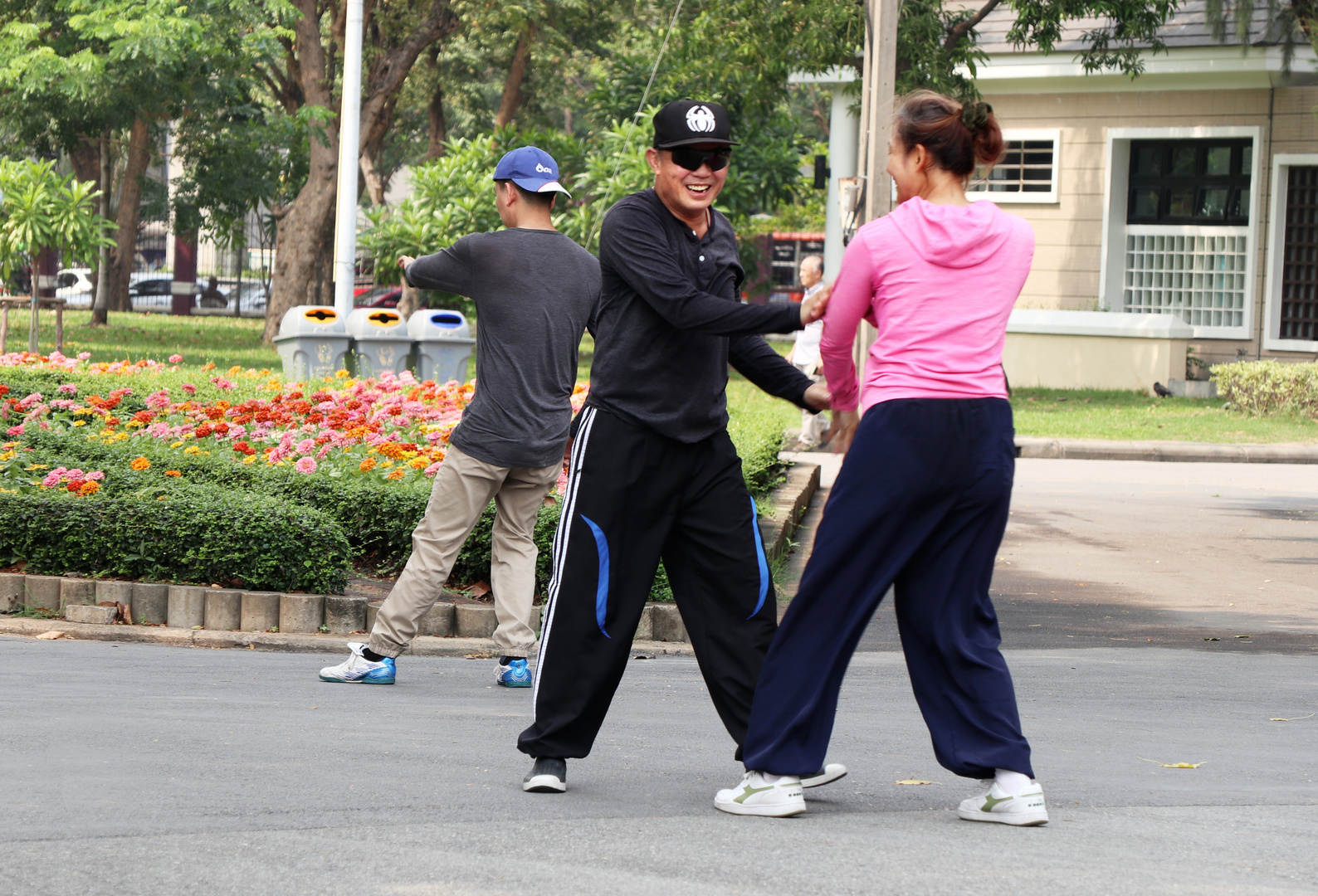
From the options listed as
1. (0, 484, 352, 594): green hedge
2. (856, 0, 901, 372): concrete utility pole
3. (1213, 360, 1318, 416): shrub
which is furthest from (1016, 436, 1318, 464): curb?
(0, 484, 352, 594): green hedge

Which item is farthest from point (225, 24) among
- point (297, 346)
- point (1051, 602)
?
point (1051, 602)

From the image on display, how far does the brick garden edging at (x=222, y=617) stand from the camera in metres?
6.42

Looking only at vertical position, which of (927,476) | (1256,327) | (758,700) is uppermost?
(1256,327)

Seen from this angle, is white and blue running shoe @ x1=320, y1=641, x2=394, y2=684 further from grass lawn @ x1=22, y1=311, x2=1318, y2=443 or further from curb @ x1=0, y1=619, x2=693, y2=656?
grass lawn @ x1=22, y1=311, x2=1318, y2=443

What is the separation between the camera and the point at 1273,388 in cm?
1975

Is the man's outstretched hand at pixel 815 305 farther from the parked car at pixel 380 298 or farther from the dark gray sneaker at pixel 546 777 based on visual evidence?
the parked car at pixel 380 298

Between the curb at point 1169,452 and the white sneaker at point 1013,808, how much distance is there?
42.6 ft

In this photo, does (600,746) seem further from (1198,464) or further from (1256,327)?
(1256,327)

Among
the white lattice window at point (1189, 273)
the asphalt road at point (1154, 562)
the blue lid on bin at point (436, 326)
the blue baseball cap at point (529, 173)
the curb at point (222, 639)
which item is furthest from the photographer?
the white lattice window at point (1189, 273)

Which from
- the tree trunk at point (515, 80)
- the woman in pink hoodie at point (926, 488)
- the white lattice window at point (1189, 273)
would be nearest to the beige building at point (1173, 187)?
the white lattice window at point (1189, 273)

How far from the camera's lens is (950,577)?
3721mm

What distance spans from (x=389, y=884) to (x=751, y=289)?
2746 centimetres

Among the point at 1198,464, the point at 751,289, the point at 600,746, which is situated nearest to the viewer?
the point at 600,746

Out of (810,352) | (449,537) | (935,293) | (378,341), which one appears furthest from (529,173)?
(378,341)
